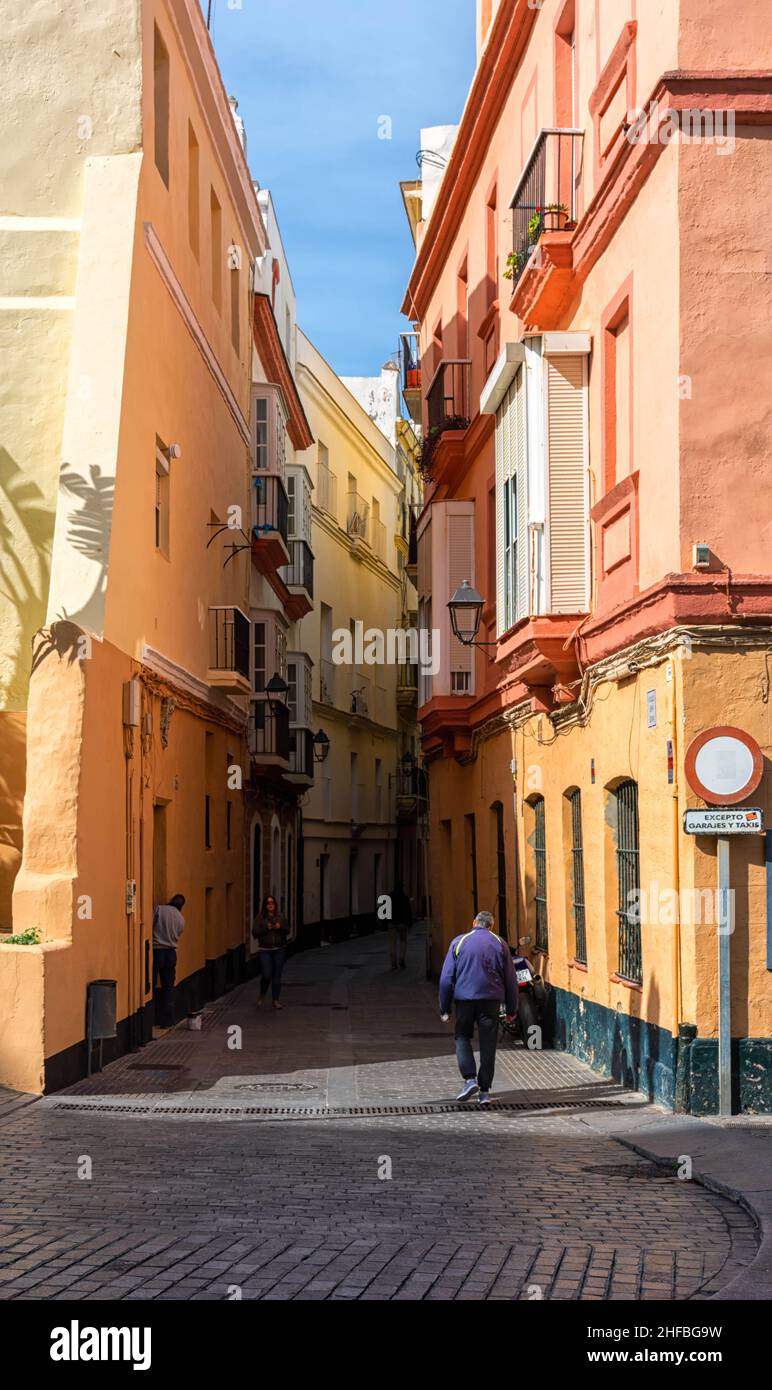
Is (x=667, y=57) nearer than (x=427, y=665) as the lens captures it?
Yes

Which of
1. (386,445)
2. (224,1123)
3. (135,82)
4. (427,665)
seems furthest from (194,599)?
(386,445)

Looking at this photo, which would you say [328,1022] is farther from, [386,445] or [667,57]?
[386,445]

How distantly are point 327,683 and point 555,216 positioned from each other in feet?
91.5

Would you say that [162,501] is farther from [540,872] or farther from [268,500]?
[268,500]

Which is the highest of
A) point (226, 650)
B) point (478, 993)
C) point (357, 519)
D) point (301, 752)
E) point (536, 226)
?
point (357, 519)

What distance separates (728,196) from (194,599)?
10679 millimetres

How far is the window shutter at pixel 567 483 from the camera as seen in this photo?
1551 centimetres

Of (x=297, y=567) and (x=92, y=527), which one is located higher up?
(x=297, y=567)

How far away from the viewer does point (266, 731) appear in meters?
30.5

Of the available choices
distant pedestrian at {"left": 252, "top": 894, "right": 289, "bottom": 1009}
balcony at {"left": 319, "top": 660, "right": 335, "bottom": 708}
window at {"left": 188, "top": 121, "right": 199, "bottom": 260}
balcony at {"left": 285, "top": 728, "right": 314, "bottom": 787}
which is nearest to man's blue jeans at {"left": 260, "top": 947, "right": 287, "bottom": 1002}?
distant pedestrian at {"left": 252, "top": 894, "right": 289, "bottom": 1009}

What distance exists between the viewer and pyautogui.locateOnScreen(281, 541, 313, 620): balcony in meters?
35.0

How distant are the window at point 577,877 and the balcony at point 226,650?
7018mm

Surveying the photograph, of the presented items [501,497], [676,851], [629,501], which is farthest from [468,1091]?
[501,497]
